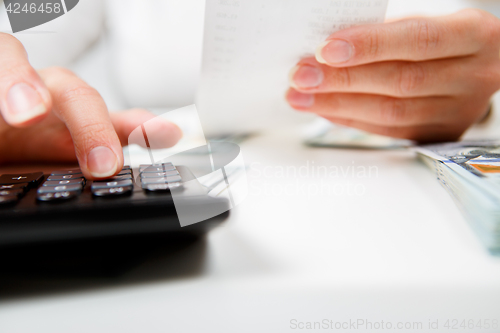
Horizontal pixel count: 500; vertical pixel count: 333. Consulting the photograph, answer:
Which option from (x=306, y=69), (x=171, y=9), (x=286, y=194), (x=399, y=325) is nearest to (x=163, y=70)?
(x=171, y=9)

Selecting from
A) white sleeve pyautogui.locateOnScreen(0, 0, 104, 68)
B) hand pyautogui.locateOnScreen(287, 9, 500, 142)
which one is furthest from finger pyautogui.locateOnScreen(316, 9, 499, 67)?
white sleeve pyautogui.locateOnScreen(0, 0, 104, 68)

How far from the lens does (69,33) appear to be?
0.58 metres

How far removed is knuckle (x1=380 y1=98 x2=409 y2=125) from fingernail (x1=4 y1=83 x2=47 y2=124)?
1.25 ft

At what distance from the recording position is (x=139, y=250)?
0.18m

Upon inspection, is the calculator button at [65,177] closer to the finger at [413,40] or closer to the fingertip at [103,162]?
the fingertip at [103,162]

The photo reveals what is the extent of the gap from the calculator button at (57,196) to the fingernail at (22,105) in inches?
2.6

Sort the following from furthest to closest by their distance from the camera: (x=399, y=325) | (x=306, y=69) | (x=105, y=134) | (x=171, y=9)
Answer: (x=171, y=9)
(x=306, y=69)
(x=105, y=134)
(x=399, y=325)

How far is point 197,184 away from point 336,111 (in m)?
0.30

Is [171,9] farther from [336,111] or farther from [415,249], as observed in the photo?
[415,249]

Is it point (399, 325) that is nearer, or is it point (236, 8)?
point (399, 325)

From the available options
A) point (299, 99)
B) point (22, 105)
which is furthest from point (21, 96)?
point (299, 99)

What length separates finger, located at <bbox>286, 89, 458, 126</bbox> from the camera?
0.42 metres

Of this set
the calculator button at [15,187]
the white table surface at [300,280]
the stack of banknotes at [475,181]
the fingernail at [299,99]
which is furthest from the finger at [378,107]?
the calculator button at [15,187]
